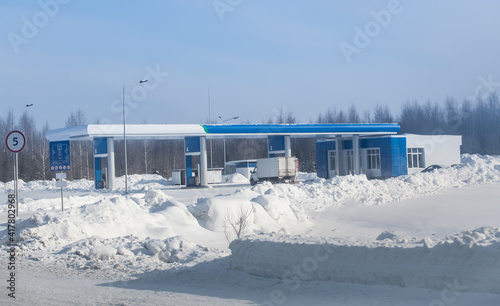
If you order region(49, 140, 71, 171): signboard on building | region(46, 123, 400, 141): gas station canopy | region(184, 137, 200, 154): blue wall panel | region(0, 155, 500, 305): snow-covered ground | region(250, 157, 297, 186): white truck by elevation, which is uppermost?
region(46, 123, 400, 141): gas station canopy

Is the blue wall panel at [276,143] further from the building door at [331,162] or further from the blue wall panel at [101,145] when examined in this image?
the blue wall panel at [101,145]

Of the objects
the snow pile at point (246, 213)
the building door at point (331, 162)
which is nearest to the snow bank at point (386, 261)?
the snow pile at point (246, 213)

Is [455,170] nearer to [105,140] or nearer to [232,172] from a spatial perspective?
[105,140]

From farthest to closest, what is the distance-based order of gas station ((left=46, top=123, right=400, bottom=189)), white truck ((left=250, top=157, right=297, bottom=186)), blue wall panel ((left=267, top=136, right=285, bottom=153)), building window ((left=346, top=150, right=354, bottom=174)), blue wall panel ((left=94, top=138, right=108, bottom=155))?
1. building window ((left=346, top=150, right=354, bottom=174))
2. blue wall panel ((left=267, top=136, right=285, bottom=153))
3. white truck ((left=250, top=157, right=297, bottom=186))
4. blue wall panel ((left=94, top=138, right=108, bottom=155))
5. gas station ((left=46, top=123, right=400, bottom=189))

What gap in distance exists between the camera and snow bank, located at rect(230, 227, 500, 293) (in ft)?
25.9

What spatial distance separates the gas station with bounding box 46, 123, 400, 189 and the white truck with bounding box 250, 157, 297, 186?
2606 mm

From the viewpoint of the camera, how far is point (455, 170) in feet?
112

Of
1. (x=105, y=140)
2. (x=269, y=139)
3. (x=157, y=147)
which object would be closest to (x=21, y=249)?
(x=105, y=140)

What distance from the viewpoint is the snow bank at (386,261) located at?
788 cm

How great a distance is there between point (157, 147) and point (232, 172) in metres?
32.5

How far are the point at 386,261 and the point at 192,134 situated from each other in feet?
123

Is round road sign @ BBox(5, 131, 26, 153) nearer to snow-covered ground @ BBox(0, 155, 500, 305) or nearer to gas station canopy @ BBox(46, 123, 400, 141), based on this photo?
snow-covered ground @ BBox(0, 155, 500, 305)

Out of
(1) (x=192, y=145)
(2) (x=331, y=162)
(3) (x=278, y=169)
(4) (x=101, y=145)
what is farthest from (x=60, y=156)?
(2) (x=331, y=162)

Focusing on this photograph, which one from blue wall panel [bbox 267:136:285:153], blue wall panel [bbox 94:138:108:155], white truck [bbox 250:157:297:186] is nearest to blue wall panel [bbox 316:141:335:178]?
blue wall panel [bbox 267:136:285:153]
